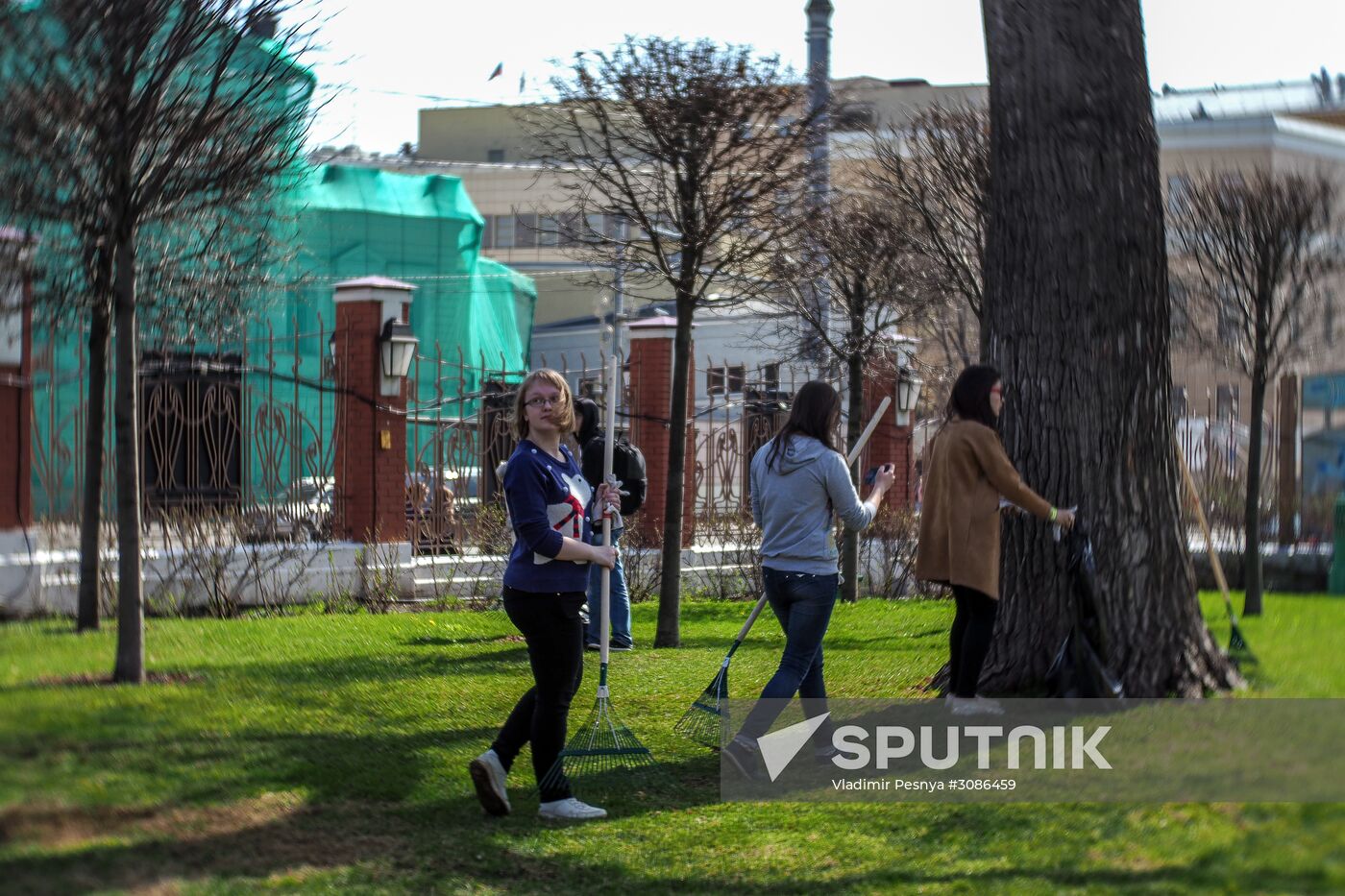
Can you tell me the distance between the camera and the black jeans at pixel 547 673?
5855 millimetres

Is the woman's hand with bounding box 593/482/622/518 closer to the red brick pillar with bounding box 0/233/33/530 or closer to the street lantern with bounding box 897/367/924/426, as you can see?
the red brick pillar with bounding box 0/233/33/530

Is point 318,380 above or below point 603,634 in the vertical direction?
above

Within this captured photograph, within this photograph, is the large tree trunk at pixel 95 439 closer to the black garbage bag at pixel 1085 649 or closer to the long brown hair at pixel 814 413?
the long brown hair at pixel 814 413

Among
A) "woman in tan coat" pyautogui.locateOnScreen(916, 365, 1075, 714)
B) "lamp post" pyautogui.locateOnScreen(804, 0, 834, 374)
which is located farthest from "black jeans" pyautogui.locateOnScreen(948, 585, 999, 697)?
"lamp post" pyautogui.locateOnScreen(804, 0, 834, 374)

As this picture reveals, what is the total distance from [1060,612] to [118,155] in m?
5.21

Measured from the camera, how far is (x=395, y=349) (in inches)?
549

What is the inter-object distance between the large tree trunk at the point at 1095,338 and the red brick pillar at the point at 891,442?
35.0 feet

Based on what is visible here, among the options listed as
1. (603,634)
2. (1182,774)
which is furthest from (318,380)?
(1182,774)

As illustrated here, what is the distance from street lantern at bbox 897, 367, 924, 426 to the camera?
1854 cm

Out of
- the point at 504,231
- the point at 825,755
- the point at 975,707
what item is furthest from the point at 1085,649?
the point at 504,231

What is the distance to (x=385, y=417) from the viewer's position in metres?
14.1

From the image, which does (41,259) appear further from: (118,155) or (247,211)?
(247,211)

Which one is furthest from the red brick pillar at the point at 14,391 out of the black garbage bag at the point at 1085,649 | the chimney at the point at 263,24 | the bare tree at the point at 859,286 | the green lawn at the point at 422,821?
the bare tree at the point at 859,286

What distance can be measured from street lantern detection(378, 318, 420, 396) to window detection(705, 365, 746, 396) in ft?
14.1
